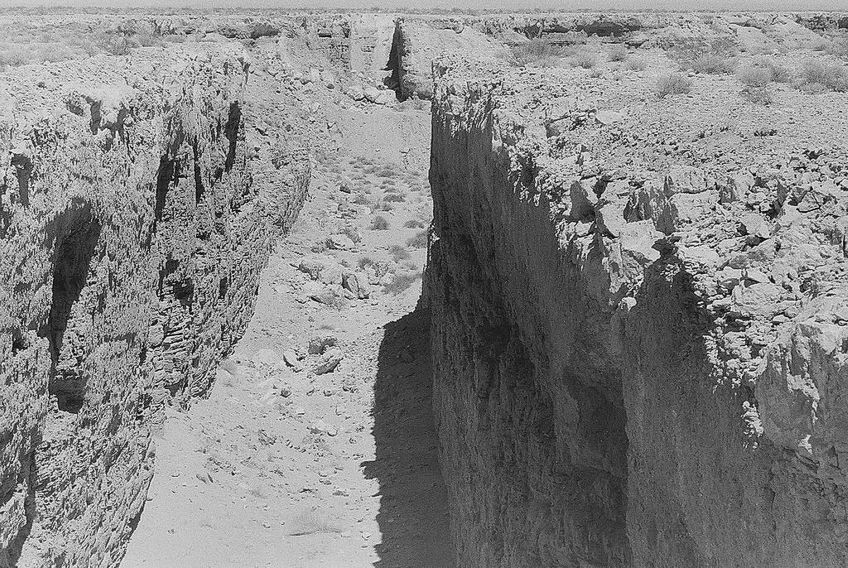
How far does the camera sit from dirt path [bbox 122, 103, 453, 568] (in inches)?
492

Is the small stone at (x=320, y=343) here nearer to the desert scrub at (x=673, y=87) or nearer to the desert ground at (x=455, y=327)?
the desert ground at (x=455, y=327)

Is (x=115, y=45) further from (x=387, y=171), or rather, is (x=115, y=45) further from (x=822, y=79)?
(x=387, y=171)

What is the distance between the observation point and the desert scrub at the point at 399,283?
21734 millimetres

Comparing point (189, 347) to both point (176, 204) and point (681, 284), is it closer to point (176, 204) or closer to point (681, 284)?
point (176, 204)

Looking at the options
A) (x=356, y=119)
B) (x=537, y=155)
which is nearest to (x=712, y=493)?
(x=537, y=155)

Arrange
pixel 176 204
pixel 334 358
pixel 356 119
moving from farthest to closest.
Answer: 1. pixel 356 119
2. pixel 334 358
3. pixel 176 204

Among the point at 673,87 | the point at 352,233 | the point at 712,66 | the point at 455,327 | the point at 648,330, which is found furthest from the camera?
the point at 352,233

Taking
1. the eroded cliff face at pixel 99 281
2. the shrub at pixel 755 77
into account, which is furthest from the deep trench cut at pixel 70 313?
the shrub at pixel 755 77

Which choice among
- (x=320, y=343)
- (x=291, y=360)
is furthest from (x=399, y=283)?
(x=291, y=360)

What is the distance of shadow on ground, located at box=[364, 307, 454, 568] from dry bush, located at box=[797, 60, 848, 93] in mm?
6914

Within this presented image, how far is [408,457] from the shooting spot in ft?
49.5

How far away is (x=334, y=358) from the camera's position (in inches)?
729

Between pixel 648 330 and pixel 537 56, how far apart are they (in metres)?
10.4

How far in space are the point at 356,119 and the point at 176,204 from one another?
67.4 feet
